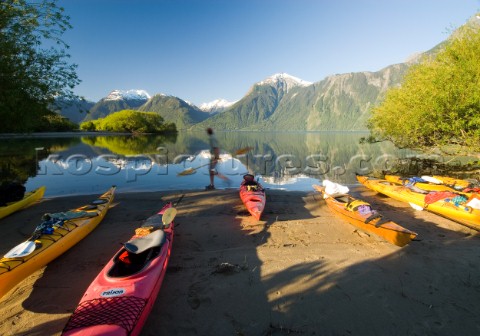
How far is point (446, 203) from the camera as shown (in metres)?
13.1

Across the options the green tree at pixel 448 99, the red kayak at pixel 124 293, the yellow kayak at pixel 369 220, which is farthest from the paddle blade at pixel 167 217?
the green tree at pixel 448 99

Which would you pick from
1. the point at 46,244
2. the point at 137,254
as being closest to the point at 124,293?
the point at 137,254

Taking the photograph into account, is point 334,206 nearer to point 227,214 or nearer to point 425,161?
point 227,214

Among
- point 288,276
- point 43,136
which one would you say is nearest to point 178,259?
point 288,276

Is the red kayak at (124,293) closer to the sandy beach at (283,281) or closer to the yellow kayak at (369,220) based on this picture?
the sandy beach at (283,281)

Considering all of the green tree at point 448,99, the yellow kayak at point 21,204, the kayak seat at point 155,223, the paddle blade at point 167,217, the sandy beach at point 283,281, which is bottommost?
the sandy beach at point 283,281

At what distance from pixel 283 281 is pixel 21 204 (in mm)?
15332

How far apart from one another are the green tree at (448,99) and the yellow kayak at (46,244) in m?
22.5

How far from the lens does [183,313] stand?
6199 mm

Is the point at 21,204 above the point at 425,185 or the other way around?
the other way around

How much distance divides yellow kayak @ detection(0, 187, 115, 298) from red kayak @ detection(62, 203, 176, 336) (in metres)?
2.82

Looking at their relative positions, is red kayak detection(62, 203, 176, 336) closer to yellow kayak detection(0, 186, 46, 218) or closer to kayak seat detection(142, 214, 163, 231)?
kayak seat detection(142, 214, 163, 231)

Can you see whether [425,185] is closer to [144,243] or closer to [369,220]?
[369,220]

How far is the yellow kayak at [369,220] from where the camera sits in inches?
360
